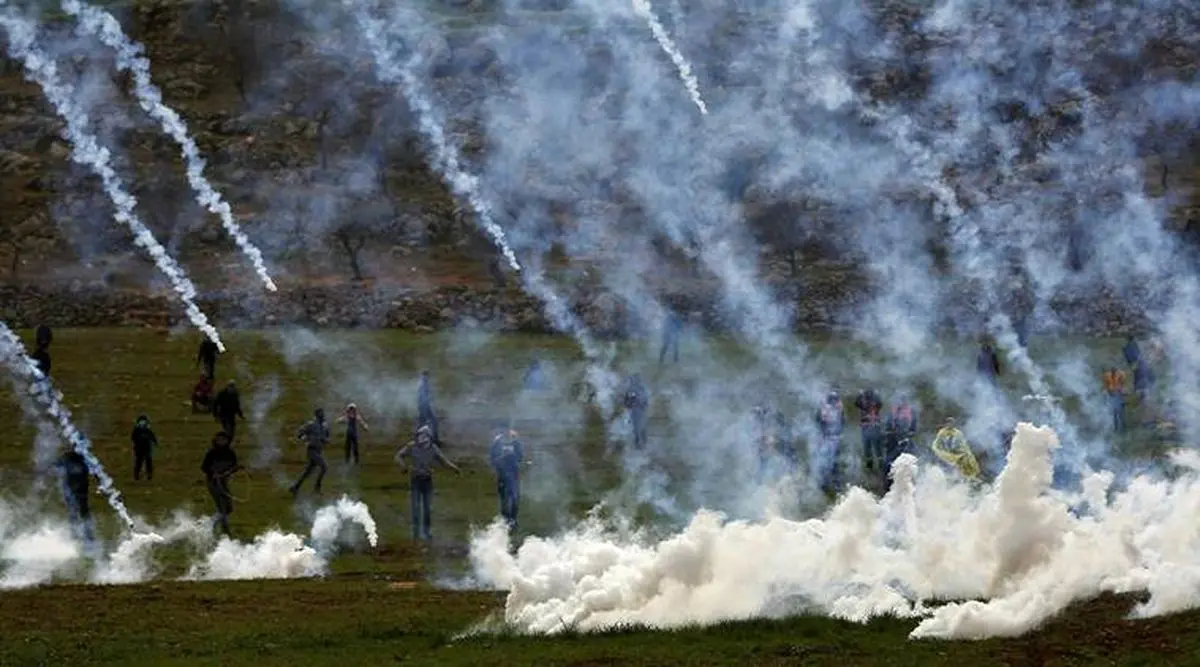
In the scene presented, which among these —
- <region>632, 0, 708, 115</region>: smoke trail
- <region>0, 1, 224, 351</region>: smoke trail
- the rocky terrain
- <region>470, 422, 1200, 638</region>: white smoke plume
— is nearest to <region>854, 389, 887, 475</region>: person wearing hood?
<region>470, 422, 1200, 638</region>: white smoke plume

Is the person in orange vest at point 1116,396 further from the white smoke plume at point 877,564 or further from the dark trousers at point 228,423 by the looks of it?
the dark trousers at point 228,423

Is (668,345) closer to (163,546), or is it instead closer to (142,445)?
(142,445)

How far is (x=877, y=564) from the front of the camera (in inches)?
1204

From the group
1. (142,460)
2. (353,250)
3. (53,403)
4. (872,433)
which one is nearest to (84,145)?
(353,250)

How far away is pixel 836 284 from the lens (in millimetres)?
76750

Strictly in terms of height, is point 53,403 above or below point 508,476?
above

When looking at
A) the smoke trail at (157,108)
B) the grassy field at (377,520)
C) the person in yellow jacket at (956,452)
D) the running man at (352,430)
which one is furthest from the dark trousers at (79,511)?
the smoke trail at (157,108)

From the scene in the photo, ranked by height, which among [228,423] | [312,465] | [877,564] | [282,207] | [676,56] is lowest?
[877,564]

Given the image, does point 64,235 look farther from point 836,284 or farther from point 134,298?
point 836,284

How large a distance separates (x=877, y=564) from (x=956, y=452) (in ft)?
30.9

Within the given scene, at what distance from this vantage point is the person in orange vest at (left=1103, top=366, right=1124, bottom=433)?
50281mm

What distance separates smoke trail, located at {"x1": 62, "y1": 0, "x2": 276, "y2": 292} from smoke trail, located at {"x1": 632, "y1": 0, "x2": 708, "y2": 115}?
20.7m

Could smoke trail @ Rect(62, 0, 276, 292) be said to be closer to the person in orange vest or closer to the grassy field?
the grassy field

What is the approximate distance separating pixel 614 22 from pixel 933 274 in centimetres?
3873
